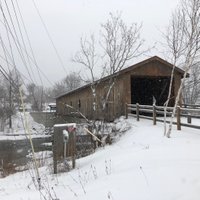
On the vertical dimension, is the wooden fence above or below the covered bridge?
below

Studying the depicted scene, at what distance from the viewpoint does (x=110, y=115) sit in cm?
2352

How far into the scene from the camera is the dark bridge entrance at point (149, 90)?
25112mm

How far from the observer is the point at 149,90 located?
26719mm

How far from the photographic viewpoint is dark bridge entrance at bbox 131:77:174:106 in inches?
989

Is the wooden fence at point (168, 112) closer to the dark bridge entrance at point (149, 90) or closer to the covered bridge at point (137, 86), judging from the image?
the covered bridge at point (137, 86)

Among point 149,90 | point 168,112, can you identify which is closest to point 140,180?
point 168,112

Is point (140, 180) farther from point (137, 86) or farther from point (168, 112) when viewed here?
point (137, 86)

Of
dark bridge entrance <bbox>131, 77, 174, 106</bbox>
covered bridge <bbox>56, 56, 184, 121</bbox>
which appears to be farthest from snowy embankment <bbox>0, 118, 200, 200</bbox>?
dark bridge entrance <bbox>131, 77, 174, 106</bbox>

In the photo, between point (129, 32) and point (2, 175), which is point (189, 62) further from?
point (129, 32)

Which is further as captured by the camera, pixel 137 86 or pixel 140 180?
pixel 137 86

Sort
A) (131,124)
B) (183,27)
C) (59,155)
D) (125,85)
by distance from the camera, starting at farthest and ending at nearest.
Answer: (125,85) → (131,124) → (183,27) → (59,155)

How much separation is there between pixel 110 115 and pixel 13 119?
3348 cm

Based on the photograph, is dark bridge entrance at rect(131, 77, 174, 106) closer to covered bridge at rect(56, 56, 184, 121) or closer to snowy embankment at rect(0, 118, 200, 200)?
covered bridge at rect(56, 56, 184, 121)

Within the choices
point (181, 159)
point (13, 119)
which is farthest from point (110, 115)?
point (13, 119)
